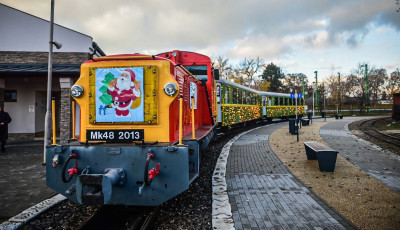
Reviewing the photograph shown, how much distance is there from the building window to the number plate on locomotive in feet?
41.5

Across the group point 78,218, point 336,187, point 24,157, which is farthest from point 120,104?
point 24,157

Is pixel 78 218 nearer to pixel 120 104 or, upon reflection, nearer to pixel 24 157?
pixel 120 104

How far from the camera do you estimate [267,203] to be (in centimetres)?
454

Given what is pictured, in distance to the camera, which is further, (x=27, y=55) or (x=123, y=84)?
(x=27, y=55)

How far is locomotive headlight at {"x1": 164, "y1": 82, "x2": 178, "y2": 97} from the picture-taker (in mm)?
4004

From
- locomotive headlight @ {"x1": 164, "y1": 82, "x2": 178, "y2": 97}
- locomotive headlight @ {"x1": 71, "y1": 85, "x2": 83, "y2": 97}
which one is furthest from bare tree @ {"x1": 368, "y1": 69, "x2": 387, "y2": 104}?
locomotive headlight @ {"x1": 71, "y1": 85, "x2": 83, "y2": 97}

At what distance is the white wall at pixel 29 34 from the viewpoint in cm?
1323

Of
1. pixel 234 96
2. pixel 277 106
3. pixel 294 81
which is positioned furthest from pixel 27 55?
pixel 294 81

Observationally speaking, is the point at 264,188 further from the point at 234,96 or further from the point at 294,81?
the point at 294,81

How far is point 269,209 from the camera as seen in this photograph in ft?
14.0

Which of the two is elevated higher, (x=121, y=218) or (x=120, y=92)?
(x=120, y=92)

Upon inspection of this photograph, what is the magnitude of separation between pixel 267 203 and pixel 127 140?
2661 millimetres

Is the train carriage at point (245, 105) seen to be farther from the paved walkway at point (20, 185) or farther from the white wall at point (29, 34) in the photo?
the white wall at point (29, 34)

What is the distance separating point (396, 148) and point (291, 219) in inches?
362
